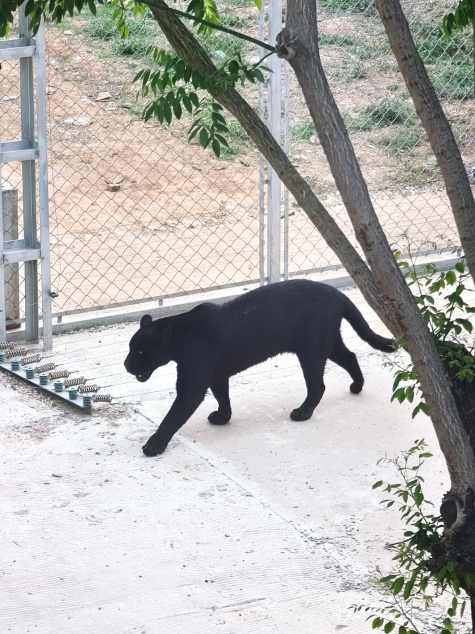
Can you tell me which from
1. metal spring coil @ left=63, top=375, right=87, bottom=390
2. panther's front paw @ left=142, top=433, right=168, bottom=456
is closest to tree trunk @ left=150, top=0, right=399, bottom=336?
panther's front paw @ left=142, top=433, right=168, bottom=456

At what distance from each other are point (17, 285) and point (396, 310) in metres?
4.25

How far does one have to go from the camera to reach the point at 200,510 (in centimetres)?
441

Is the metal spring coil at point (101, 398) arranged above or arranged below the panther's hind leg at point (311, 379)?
below

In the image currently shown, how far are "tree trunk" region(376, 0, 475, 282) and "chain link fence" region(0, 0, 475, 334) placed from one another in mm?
4297

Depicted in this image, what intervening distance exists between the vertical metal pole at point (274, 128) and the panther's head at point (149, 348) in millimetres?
1953

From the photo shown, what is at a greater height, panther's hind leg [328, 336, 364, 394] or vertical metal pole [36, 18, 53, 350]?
vertical metal pole [36, 18, 53, 350]

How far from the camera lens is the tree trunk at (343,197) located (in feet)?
8.34

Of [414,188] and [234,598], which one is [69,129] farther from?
[234,598]

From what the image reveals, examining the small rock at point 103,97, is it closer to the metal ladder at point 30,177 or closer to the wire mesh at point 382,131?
the wire mesh at point 382,131

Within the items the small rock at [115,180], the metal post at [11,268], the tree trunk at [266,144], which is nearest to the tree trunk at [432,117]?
the tree trunk at [266,144]

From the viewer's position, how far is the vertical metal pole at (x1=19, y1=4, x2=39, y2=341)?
6.02 metres

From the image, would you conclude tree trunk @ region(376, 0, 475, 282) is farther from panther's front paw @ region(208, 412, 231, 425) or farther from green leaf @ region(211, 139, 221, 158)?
panther's front paw @ region(208, 412, 231, 425)

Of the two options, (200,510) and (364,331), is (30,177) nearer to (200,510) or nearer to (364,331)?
(364,331)

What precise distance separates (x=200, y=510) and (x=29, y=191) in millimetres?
2723
